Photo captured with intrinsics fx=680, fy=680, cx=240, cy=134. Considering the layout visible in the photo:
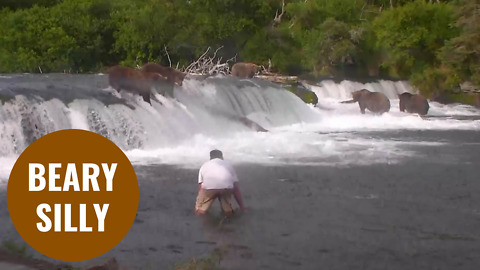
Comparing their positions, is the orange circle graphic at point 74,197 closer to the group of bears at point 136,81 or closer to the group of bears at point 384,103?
the group of bears at point 136,81


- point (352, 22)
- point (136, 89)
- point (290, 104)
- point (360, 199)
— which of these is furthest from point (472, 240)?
point (352, 22)

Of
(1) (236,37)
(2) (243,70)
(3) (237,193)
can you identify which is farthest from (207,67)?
(3) (237,193)

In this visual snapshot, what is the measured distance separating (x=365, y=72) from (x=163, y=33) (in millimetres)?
10758

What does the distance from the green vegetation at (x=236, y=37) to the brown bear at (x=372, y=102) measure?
18.3ft

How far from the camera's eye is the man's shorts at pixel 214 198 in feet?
28.8

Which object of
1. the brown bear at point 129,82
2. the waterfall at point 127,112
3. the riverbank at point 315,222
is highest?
the brown bear at point 129,82

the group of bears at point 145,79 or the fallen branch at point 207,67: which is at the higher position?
the fallen branch at point 207,67

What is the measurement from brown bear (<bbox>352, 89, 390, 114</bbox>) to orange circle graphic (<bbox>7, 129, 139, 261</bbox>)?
21677 mm

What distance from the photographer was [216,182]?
871 centimetres

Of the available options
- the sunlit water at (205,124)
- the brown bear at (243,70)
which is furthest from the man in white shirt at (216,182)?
the brown bear at (243,70)

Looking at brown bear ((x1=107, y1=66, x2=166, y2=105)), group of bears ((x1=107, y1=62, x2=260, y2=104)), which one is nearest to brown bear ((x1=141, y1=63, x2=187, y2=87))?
group of bears ((x1=107, y1=62, x2=260, y2=104))

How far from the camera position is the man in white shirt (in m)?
8.70

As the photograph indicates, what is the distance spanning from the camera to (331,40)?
3459cm

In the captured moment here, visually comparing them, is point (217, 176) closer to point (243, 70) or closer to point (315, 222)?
point (315, 222)
